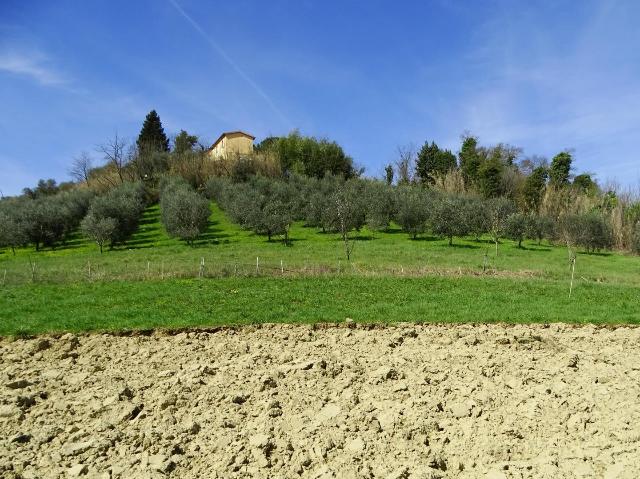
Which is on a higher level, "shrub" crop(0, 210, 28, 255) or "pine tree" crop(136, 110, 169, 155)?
"pine tree" crop(136, 110, 169, 155)

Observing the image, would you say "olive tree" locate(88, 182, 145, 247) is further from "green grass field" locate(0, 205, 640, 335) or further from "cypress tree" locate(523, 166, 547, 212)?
"cypress tree" locate(523, 166, 547, 212)

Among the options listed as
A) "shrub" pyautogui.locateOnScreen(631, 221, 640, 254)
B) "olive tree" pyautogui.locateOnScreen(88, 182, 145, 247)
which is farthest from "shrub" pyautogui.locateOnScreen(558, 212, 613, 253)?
"olive tree" pyautogui.locateOnScreen(88, 182, 145, 247)

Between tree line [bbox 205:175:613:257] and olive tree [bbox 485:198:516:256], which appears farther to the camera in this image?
tree line [bbox 205:175:613:257]

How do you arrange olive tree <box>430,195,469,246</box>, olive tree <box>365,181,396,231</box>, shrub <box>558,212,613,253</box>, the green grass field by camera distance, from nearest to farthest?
the green grass field → olive tree <box>430,195,469,246</box> → shrub <box>558,212,613,253</box> → olive tree <box>365,181,396,231</box>

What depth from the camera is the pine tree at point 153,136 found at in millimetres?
94938

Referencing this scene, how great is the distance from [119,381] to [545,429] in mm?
7951

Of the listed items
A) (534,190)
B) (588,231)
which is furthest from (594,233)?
(534,190)

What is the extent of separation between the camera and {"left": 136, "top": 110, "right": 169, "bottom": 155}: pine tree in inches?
3738

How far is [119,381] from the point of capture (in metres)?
9.81

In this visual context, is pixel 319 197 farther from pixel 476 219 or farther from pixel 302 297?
pixel 302 297

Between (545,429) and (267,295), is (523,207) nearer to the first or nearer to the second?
(267,295)

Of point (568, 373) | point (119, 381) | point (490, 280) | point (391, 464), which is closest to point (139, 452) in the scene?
point (119, 381)

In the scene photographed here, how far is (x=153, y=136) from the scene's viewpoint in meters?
97.2

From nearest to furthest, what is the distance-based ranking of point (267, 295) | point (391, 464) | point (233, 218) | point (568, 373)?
point (391, 464), point (568, 373), point (267, 295), point (233, 218)
